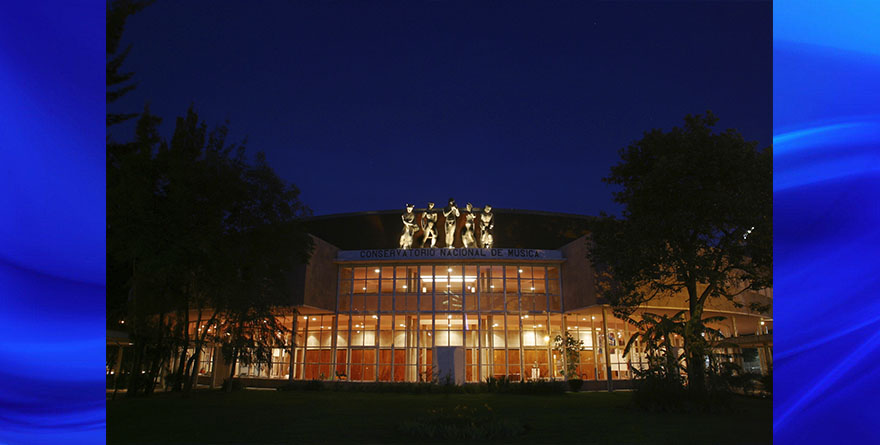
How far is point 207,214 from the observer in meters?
17.2

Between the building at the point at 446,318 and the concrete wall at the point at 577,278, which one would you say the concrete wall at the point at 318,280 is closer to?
the building at the point at 446,318

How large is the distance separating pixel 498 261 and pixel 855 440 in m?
25.1

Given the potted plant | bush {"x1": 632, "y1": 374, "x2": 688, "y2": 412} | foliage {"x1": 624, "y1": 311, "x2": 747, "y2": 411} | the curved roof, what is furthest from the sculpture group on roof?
bush {"x1": 632, "y1": 374, "x2": 688, "y2": 412}

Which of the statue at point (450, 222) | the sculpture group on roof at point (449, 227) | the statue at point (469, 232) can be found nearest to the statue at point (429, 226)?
the sculpture group on roof at point (449, 227)

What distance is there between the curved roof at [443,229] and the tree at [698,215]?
16.6 meters

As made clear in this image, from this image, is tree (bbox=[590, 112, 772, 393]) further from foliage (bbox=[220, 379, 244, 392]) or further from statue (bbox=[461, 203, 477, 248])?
foliage (bbox=[220, 379, 244, 392])

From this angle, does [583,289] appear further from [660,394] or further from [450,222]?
[660,394]

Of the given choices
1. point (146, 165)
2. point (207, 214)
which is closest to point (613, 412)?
point (207, 214)

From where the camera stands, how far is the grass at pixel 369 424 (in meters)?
9.23

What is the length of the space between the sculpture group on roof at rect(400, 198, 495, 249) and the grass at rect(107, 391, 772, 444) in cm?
1608

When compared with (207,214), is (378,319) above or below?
below

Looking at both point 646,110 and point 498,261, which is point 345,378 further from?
point 646,110

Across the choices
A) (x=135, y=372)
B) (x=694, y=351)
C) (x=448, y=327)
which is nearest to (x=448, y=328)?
(x=448, y=327)

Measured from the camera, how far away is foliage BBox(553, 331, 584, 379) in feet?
89.0
